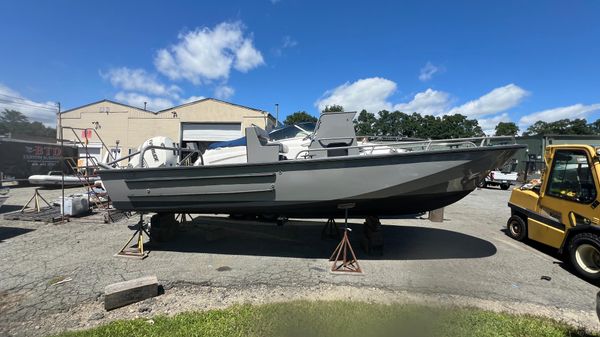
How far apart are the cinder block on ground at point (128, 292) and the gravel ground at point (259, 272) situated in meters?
0.10

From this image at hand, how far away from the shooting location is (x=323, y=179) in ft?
13.8

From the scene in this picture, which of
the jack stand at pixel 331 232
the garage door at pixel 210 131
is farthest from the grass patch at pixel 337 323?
the garage door at pixel 210 131

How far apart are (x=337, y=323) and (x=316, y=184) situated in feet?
6.08

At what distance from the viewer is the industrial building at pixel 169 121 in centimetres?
2462

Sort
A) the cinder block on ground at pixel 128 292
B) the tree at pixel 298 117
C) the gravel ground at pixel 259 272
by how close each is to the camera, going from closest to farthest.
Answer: the cinder block on ground at pixel 128 292 < the gravel ground at pixel 259 272 < the tree at pixel 298 117

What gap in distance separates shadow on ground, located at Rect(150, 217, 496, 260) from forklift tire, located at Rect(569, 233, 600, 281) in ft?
3.60

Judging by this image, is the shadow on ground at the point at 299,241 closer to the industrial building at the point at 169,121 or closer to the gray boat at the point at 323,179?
the gray boat at the point at 323,179

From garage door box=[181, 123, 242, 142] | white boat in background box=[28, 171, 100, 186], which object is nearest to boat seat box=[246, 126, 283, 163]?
white boat in background box=[28, 171, 100, 186]

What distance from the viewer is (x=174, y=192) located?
4719mm

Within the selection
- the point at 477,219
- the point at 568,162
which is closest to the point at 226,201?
the point at 568,162

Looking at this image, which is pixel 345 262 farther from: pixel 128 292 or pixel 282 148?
pixel 128 292

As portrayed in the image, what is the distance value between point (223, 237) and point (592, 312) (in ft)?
17.7

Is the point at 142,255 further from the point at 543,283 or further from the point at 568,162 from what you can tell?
the point at 568,162

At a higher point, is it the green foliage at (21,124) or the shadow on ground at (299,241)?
the green foliage at (21,124)
